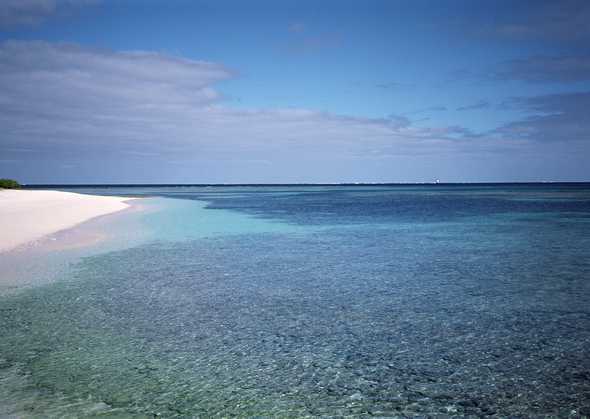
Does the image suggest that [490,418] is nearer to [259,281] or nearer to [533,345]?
[533,345]

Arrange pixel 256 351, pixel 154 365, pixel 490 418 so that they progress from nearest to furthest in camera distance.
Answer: pixel 490 418 < pixel 154 365 < pixel 256 351

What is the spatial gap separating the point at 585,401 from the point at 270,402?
436cm

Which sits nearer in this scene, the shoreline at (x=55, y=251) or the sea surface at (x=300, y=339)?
the sea surface at (x=300, y=339)

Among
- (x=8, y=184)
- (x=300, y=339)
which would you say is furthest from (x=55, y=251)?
(x=8, y=184)

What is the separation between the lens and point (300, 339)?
28.4 ft

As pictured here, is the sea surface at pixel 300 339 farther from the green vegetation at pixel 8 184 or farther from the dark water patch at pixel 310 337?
→ the green vegetation at pixel 8 184

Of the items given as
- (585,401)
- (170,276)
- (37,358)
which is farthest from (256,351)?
(170,276)

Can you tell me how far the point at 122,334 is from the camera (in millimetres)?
8859

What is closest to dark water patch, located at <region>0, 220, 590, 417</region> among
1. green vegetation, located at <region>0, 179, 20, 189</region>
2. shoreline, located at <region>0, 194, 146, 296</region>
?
shoreline, located at <region>0, 194, 146, 296</region>

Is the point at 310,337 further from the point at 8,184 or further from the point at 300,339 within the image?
the point at 8,184

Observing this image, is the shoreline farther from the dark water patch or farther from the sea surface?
the dark water patch

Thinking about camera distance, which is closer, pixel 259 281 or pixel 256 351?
pixel 256 351

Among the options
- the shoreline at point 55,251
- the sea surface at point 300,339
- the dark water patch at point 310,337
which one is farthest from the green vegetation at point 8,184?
the dark water patch at point 310,337

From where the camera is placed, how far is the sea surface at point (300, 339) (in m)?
6.15
